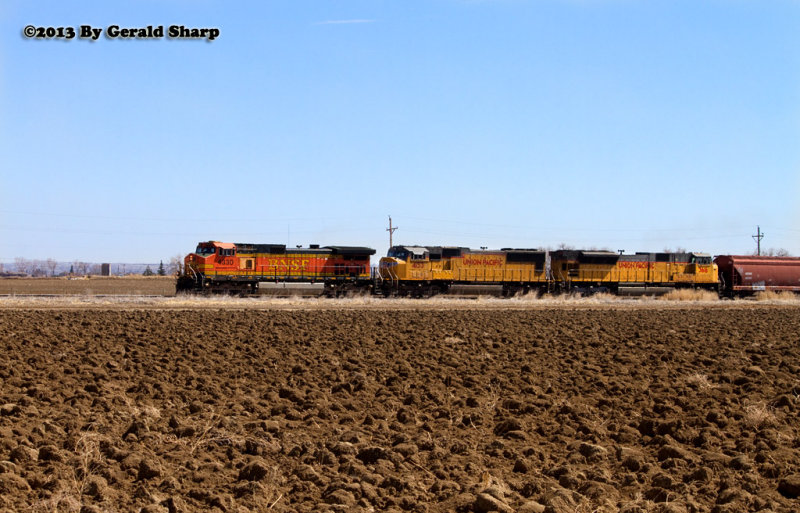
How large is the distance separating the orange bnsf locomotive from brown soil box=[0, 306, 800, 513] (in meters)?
17.2

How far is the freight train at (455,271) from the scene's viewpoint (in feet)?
119

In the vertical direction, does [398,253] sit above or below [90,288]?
above

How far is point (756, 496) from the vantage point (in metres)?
6.66

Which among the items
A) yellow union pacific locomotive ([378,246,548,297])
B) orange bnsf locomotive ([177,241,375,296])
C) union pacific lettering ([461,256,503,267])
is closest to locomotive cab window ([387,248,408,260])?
yellow union pacific locomotive ([378,246,548,297])

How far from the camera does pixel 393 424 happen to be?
31.0 feet

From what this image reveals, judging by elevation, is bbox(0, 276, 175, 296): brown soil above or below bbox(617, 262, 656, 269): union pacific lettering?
below

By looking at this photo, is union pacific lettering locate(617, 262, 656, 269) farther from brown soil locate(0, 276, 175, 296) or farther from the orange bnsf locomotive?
brown soil locate(0, 276, 175, 296)

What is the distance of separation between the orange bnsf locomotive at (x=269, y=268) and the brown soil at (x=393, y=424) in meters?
17.2

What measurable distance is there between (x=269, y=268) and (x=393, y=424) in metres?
28.1

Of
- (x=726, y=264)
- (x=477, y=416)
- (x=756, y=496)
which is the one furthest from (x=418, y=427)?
(x=726, y=264)

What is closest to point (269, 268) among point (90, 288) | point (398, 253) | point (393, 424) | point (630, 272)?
point (398, 253)

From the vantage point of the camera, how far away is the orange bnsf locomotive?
3588 centimetres

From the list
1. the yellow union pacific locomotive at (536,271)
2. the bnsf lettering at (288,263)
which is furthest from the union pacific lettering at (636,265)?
the bnsf lettering at (288,263)

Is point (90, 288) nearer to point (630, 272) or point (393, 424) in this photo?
point (630, 272)
